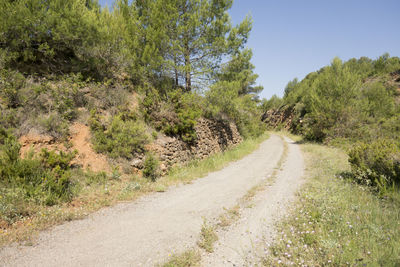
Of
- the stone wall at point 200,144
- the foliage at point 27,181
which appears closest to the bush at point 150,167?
the stone wall at point 200,144

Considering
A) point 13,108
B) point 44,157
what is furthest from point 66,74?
point 44,157

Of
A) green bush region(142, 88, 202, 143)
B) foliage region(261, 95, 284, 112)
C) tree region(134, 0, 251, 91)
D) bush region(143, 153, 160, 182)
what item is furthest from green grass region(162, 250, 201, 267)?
foliage region(261, 95, 284, 112)

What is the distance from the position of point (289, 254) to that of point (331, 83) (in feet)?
75.4

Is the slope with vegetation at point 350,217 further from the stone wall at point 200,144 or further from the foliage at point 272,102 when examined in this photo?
the foliage at point 272,102

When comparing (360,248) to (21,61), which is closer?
(360,248)

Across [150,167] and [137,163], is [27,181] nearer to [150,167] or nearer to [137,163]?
[137,163]

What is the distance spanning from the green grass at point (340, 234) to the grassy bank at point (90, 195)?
4.17 m

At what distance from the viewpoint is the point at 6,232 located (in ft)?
10.8

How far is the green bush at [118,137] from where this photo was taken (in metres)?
6.91

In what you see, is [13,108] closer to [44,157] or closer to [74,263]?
[44,157]

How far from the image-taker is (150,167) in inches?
278

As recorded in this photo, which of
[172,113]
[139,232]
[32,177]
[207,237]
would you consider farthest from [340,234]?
[172,113]

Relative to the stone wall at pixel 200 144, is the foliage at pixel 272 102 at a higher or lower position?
higher

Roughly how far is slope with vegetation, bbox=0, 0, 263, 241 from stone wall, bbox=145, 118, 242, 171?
1.73ft
